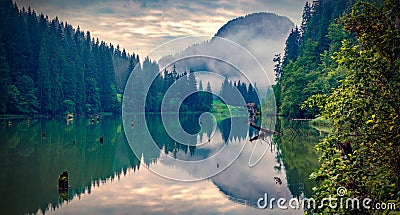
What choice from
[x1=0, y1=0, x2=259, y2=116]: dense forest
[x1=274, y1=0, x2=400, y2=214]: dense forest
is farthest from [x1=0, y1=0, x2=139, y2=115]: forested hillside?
[x1=274, y1=0, x2=400, y2=214]: dense forest

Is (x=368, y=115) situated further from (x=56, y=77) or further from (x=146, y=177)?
(x=56, y=77)

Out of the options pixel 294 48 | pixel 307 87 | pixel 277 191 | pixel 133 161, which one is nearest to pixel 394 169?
pixel 277 191

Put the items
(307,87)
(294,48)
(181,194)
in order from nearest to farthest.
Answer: (181,194) → (307,87) → (294,48)

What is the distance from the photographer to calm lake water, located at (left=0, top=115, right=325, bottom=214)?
15109 millimetres

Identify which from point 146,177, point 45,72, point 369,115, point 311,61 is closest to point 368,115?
point 369,115

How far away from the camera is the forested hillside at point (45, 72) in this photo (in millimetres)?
67500

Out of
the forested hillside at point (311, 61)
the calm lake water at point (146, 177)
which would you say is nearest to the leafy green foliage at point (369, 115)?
the calm lake water at point (146, 177)

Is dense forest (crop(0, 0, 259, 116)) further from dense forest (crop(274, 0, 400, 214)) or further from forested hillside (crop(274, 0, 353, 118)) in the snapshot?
dense forest (crop(274, 0, 400, 214))

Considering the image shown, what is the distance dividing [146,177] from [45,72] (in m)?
59.0

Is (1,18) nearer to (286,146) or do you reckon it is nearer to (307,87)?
(307,87)

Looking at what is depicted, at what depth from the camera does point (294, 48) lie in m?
91.5

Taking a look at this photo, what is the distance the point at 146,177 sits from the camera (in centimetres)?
2091

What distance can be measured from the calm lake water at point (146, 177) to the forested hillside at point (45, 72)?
36933 millimetres

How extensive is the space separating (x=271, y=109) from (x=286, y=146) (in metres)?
Result: 46.6
